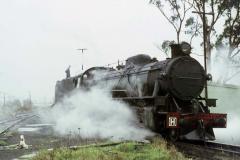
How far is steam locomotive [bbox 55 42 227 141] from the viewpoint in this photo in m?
13.8

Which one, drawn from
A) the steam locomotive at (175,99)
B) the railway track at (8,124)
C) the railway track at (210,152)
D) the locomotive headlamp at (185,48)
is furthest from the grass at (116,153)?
the railway track at (8,124)

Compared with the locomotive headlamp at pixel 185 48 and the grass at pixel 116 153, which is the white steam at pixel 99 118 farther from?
the grass at pixel 116 153

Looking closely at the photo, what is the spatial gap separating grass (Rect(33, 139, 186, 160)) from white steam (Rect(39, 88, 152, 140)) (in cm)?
326

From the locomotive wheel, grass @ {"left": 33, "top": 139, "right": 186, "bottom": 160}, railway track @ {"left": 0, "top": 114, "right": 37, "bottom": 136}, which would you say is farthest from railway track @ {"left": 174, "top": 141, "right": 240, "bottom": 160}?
railway track @ {"left": 0, "top": 114, "right": 37, "bottom": 136}

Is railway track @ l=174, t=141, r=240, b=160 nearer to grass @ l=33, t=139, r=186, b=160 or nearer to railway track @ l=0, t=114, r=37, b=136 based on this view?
grass @ l=33, t=139, r=186, b=160

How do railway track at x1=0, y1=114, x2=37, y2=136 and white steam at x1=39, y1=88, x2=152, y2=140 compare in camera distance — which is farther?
railway track at x1=0, y1=114, x2=37, y2=136

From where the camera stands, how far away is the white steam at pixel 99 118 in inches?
617

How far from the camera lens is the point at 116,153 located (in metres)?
10.6

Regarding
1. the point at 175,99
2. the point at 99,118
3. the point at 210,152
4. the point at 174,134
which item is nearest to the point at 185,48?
the point at 175,99

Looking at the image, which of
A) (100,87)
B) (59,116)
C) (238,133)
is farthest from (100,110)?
(59,116)

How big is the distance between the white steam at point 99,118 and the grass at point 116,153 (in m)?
3.26

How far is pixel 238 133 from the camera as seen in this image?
1944 centimetres

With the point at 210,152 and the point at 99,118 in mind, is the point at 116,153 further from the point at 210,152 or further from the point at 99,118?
the point at 99,118

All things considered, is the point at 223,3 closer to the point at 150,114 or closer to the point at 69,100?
the point at 69,100
